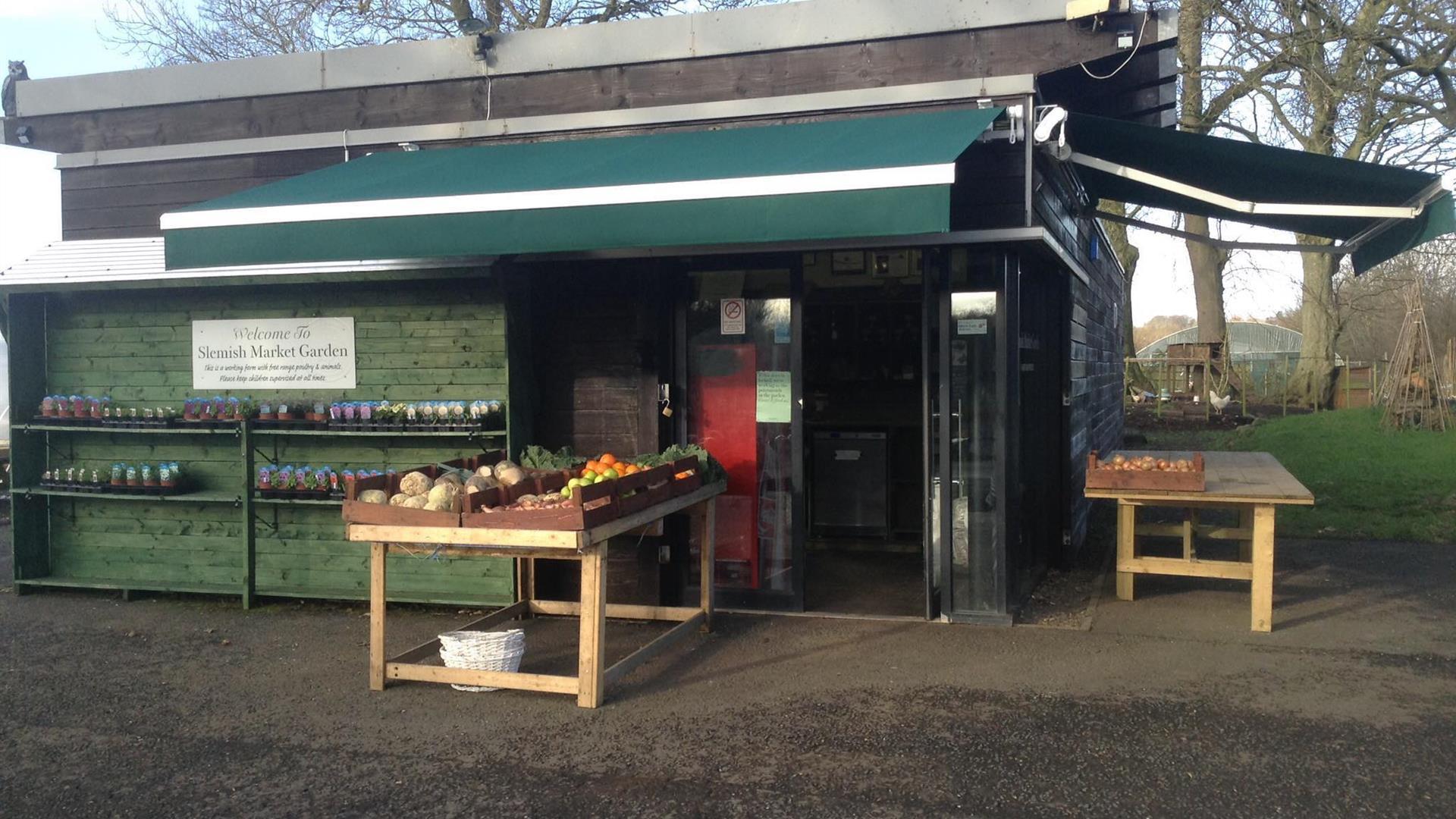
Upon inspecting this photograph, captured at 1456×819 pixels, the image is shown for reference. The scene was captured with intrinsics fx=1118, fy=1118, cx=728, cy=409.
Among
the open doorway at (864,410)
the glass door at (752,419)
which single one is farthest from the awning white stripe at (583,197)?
the open doorway at (864,410)

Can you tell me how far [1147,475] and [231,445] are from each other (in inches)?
226

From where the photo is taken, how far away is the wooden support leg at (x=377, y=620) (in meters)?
5.34

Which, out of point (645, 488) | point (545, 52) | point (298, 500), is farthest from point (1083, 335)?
point (298, 500)

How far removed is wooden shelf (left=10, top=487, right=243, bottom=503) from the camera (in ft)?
23.5

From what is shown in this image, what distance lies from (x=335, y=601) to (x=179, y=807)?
10.7 ft

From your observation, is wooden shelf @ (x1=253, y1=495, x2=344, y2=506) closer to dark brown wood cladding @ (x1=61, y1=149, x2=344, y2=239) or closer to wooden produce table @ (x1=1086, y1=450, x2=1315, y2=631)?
dark brown wood cladding @ (x1=61, y1=149, x2=344, y2=239)

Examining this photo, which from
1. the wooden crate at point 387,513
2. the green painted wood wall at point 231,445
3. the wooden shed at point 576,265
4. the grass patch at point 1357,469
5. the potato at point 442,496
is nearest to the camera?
the wooden crate at point 387,513

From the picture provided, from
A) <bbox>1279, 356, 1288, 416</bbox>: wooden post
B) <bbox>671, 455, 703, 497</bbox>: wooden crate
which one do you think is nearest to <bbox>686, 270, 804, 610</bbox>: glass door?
<bbox>671, 455, 703, 497</bbox>: wooden crate

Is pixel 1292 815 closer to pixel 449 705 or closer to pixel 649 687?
pixel 649 687

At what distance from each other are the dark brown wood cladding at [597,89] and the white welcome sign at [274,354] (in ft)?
4.28

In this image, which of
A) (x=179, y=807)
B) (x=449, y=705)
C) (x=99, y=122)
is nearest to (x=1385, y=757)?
(x=449, y=705)

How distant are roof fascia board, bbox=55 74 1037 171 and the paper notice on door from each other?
1.53 m

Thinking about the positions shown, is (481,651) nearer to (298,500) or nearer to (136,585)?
(298,500)

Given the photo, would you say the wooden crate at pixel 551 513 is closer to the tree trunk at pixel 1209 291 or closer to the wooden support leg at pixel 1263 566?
the wooden support leg at pixel 1263 566
